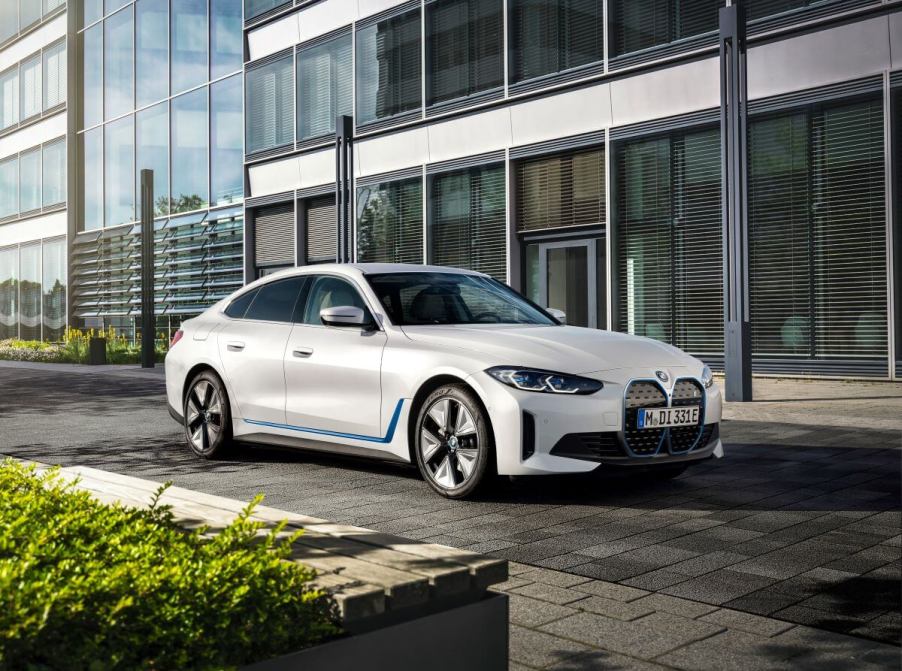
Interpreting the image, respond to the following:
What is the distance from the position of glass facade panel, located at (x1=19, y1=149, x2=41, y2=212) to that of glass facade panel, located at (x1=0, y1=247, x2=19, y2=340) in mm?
2010

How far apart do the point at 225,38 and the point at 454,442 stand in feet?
82.5

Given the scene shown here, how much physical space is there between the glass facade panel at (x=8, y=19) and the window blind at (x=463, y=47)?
27289 millimetres

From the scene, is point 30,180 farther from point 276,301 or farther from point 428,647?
point 428,647

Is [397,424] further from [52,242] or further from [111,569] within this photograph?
[52,242]

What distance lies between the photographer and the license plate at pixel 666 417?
21.7ft

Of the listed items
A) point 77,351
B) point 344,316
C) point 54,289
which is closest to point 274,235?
point 77,351

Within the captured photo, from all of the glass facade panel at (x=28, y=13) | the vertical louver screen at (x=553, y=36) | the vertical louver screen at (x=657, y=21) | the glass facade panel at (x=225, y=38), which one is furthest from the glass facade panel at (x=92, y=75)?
the vertical louver screen at (x=657, y=21)

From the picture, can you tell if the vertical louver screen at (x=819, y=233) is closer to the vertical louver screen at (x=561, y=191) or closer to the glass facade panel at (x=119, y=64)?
the vertical louver screen at (x=561, y=191)

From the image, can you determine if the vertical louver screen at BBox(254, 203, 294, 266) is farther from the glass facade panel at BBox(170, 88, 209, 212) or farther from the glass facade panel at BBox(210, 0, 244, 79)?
the glass facade panel at BBox(210, 0, 244, 79)

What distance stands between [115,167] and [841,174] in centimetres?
2660

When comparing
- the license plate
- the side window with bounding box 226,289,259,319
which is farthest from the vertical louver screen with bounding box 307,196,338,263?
the license plate

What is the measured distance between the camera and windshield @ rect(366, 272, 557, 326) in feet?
25.4

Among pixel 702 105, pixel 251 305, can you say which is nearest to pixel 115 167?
pixel 702 105

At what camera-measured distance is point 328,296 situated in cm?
825
